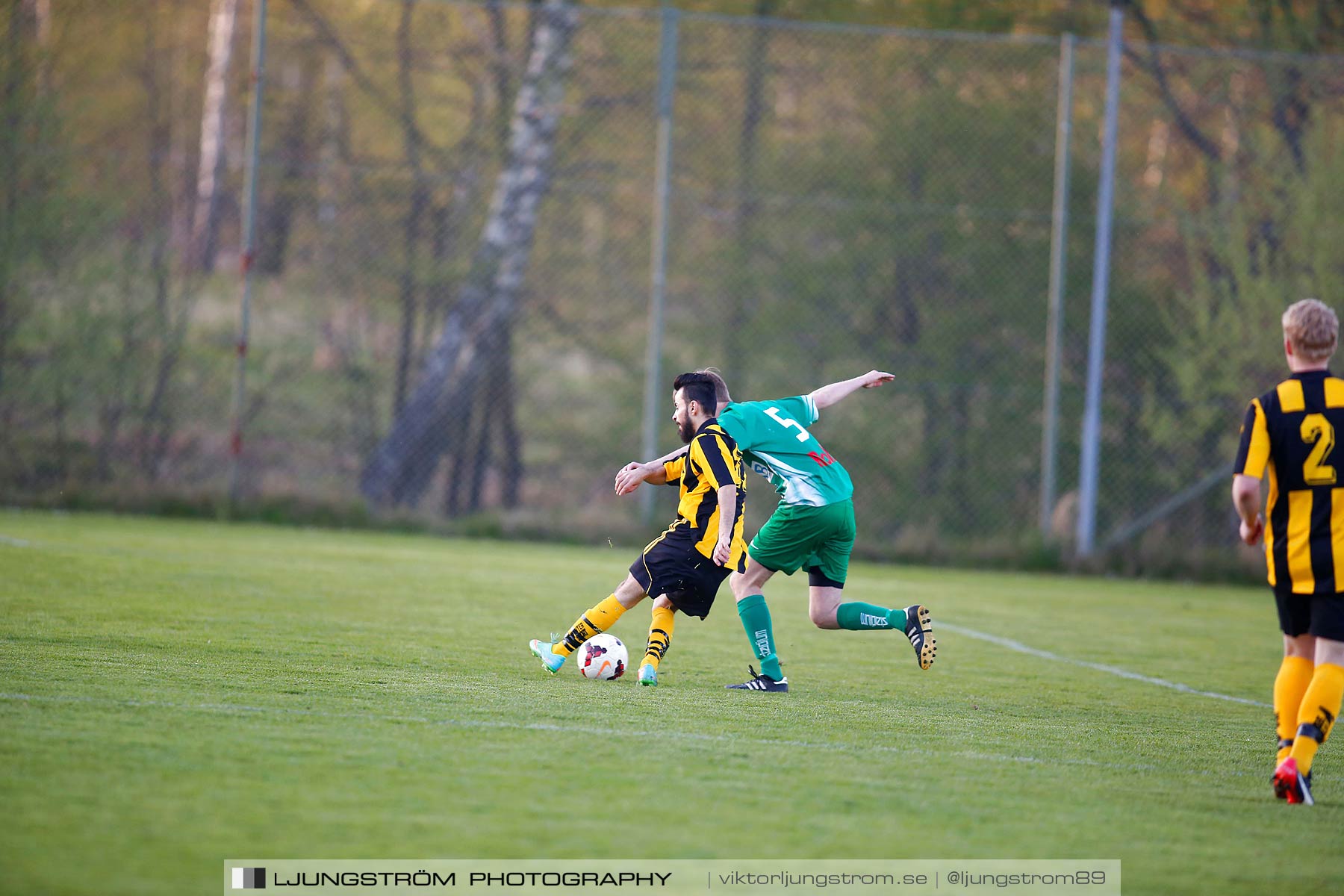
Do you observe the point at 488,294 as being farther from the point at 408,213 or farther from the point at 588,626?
the point at 588,626

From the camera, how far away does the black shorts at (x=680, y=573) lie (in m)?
6.07

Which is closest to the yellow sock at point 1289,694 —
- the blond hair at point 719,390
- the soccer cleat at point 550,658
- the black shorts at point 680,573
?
the black shorts at point 680,573

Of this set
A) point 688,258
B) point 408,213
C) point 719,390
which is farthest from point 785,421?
point 408,213

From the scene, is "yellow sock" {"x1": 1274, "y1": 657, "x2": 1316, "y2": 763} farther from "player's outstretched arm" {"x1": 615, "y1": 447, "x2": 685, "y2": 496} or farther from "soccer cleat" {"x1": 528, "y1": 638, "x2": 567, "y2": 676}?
"soccer cleat" {"x1": 528, "y1": 638, "x2": 567, "y2": 676}

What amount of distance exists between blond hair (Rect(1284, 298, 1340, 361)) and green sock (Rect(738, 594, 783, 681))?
99.1 inches

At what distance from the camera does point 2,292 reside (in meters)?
12.8

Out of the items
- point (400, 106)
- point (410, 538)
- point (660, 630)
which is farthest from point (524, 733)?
point (400, 106)

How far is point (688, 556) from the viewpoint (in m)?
6.08

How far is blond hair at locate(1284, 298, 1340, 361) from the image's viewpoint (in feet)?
14.7

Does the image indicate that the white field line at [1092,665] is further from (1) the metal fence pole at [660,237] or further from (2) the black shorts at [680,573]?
(1) the metal fence pole at [660,237]

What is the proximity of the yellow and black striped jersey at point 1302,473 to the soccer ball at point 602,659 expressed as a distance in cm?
276

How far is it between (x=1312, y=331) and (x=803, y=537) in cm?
256

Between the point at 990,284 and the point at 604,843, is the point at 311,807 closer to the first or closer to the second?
the point at 604,843

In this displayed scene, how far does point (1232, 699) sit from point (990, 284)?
336 inches
